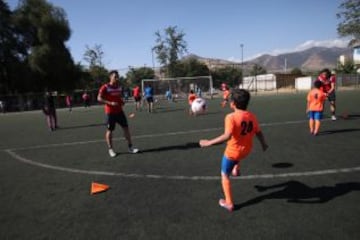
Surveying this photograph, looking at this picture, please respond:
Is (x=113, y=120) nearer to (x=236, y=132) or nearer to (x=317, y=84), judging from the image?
(x=236, y=132)

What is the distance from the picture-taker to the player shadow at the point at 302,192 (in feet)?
15.6

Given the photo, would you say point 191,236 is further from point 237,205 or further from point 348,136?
point 348,136

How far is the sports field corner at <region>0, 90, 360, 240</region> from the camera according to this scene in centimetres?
403

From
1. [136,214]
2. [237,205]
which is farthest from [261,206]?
[136,214]

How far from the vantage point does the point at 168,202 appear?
4914 mm

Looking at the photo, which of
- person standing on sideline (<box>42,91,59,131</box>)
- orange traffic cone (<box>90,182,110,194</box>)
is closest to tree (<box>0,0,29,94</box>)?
person standing on sideline (<box>42,91,59,131</box>)

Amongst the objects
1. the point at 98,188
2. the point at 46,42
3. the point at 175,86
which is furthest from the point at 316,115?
the point at 46,42

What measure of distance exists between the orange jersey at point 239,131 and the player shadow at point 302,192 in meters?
0.77

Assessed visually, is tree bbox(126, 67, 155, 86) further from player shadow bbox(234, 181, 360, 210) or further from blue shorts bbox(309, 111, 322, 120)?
player shadow bbox(234, 181, 360, 210)

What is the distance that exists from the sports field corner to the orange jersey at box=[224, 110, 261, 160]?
2.53 feet

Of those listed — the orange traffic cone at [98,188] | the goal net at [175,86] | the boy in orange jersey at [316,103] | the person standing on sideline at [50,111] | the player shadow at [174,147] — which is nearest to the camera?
the orange traffic cone at [98,188]

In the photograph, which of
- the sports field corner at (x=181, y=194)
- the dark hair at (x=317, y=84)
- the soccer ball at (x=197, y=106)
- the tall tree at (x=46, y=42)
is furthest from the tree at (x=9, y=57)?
the dark hair at (x=317, y=84)

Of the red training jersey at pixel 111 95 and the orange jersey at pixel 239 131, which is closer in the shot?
the orange jersey at pixel 239 131

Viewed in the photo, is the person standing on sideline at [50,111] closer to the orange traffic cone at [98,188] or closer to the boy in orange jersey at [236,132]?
the orange traffic cone at [98,188]
